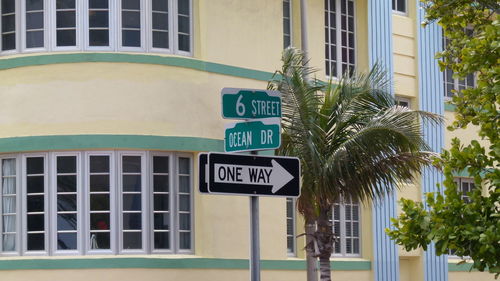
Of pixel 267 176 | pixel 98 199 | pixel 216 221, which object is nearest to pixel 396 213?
pixel 216 221

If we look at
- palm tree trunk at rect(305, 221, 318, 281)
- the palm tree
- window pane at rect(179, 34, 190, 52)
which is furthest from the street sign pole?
window pane at rect(179, 34, 190, 52)

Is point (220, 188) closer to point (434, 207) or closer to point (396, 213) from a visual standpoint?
point (434, 207)

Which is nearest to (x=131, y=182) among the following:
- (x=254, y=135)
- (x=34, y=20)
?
(x=34, y=20)

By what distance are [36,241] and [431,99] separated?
10.8 m

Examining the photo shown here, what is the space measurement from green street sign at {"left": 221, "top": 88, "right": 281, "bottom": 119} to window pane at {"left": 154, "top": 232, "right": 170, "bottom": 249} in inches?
434

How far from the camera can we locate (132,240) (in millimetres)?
22500

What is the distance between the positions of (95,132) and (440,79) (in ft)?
33.1

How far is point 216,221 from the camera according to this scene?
23.4 meters

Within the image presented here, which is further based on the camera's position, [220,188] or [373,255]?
[373,255]

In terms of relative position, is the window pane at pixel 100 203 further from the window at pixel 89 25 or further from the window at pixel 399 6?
the window at pixel 399 6

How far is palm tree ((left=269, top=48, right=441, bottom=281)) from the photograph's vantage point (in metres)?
20.7

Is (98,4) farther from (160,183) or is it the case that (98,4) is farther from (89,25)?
(160,183)

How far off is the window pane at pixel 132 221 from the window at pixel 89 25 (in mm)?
3110

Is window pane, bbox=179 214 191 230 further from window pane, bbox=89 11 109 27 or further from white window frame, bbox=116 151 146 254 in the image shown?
window pane, bbox=89 11 109 27
